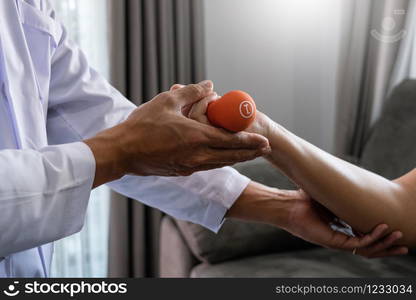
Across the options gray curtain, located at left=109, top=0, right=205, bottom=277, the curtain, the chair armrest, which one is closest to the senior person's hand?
the chair armrest

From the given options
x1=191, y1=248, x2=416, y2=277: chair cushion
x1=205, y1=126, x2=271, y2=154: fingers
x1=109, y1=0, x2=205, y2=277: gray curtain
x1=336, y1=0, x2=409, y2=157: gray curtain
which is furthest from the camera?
x1=336, y1=0, x2=409, y2=157: gray curtain

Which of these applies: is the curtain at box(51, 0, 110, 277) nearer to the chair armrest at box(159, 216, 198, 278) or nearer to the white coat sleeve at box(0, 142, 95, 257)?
the chair armrest at box(159, 216, 198, 278)

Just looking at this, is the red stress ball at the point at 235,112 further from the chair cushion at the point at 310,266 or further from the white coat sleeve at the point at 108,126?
the chair cushion at the point at 310,266

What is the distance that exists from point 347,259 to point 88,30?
1405 millimetres

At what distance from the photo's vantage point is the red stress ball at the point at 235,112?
85 cm

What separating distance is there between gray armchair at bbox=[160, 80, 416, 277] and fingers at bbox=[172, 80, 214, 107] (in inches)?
31.0

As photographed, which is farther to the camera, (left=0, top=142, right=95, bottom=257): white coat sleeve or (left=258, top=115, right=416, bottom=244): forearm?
(left=258, top=115, right=416, bottom=244): forearm

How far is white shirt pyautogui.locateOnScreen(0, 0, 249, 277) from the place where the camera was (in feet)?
2.34

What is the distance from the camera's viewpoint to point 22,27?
0.89 meters

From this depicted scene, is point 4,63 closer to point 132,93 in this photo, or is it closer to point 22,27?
point 22,27

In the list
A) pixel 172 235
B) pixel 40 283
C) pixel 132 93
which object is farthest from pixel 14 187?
pixel 132 93

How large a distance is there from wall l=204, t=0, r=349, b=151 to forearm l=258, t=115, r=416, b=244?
4.71 ft

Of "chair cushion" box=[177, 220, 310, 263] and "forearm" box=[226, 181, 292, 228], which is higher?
"forearm" box=[226, 181, 292, 228]

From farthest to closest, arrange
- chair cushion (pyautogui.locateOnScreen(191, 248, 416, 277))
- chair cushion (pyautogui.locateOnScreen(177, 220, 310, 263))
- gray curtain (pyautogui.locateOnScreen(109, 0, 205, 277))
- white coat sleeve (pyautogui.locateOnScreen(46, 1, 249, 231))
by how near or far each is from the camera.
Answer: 1. gray curtain (pyautogui.locateOnScreen(109, 0, 205, 277))
2. chair cushion (pyautogui.locateOnScreen(177, 220, 310, 263))
3. chair cushion (pyautogui.locateOnScreen(191, 248, 416, 277))
4. white coat sleeve (pyautogui.locateOnScreen(46, 1, 249, 231))
